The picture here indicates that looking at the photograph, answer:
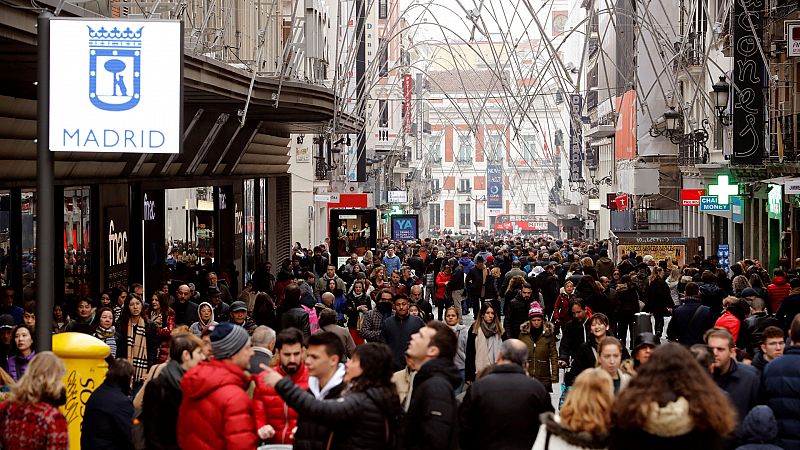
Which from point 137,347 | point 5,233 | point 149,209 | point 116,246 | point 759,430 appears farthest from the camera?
point 149,209

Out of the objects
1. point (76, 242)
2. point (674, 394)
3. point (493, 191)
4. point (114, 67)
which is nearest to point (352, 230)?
point (76, 242)

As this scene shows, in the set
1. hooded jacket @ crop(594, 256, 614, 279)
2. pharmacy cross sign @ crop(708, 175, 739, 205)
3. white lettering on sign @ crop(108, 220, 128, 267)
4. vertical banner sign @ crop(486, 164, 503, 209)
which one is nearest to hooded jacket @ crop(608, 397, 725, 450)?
white lettering on sign @ crop(108, 220, 128, 267)

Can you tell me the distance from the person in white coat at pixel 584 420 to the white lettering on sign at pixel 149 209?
19609 millimetres

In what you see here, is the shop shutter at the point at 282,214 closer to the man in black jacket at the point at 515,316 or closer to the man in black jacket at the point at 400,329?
the man in black jacket at the point at 515,316

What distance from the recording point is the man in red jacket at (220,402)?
8156mm

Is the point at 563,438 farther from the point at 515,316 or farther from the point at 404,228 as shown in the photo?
the point at 404,228

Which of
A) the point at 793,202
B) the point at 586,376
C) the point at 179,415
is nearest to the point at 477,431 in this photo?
the point at 586,376

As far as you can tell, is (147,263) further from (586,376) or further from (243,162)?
(586,376)

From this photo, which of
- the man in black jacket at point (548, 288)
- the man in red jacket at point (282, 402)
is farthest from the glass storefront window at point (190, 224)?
the man in red jacket at point (282, 402)

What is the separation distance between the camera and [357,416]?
7.93 metres

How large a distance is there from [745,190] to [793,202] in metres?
7.74

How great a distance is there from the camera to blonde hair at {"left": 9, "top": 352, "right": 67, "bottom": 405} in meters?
8.41

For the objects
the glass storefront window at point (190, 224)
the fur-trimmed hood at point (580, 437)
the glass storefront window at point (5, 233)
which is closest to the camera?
the fur-trimmed hood at point (580, 437)

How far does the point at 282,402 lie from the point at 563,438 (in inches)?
82.8
